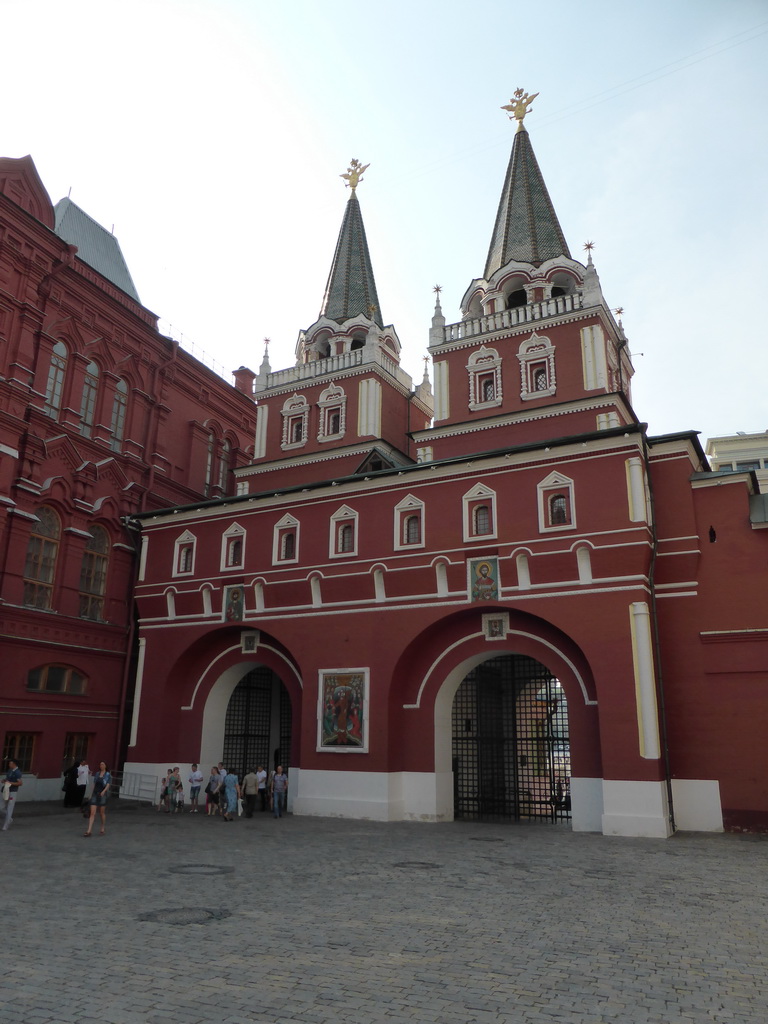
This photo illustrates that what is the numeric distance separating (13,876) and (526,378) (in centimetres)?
2104

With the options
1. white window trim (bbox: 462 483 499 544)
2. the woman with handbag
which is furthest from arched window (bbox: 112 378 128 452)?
white window trim (bbox: 462 483 499 544)

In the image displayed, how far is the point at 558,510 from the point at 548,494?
0.51 metres

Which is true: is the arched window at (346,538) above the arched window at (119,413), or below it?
below

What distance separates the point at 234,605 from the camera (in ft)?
82.8

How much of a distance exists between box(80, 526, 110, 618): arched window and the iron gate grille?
5.66 m

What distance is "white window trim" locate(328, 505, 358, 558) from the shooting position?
23.7 meters

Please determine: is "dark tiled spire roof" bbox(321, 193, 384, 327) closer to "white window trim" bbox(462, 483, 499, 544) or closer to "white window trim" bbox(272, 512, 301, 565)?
"white window trim" bbox(272, 512, 301, 565)

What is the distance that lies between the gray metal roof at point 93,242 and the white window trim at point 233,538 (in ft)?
37.8

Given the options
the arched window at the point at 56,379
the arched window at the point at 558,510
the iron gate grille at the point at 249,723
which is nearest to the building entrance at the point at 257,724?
the iron gate grille at the point at 249,723

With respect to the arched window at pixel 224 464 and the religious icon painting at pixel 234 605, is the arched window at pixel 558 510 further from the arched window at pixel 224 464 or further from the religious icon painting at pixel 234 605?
the arched window at pixel 224 464

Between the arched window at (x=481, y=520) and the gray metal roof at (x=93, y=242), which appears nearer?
the arched window at (x=481, y=520)

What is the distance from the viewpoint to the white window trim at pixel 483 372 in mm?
27562

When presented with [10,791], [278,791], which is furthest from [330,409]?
[10,791]

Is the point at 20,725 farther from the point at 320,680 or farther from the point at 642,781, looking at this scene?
the point at 642,781
